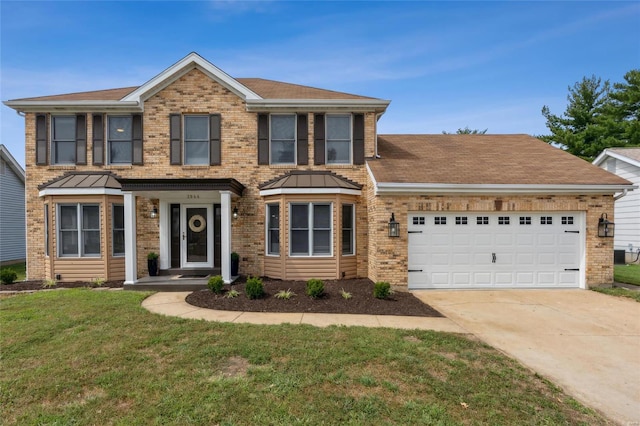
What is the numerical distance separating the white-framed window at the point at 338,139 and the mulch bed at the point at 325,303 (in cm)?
458

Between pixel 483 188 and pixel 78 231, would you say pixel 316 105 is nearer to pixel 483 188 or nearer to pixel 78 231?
pixel 483 188

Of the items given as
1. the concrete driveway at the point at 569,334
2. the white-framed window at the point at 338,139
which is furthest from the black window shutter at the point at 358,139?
the concrete driveway at the point at 569,334

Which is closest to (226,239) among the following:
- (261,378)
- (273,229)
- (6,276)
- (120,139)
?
(273,229)

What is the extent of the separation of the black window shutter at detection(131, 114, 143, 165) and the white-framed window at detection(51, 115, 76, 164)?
210cm

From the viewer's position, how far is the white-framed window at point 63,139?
10.9m

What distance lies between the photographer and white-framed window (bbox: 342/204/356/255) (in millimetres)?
10422

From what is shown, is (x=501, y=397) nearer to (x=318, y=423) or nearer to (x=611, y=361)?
(x=318, y=423)

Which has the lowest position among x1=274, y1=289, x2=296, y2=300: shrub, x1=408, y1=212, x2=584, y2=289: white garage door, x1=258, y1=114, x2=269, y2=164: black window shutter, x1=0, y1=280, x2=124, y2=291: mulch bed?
x1=0, y1=280, x2=124, y2=291: mulch bed


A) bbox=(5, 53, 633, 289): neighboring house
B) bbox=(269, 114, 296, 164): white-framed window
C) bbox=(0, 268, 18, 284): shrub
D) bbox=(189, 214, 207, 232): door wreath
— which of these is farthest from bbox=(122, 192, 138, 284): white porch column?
bbox=(269, 114, 296, 164): white-framed window

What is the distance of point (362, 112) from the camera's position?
11.0 meters

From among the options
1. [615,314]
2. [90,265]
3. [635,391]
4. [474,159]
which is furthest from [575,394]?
[90,265]

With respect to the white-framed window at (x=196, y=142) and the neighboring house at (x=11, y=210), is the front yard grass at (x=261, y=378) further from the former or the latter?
the neighboring house at (x=11, y=210)

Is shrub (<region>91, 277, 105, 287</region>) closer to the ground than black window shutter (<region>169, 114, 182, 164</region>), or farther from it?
closer to the ground

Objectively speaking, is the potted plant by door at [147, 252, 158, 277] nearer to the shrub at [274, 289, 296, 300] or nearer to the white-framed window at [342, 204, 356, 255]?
the shrub at [274, 289, 296, 300]
